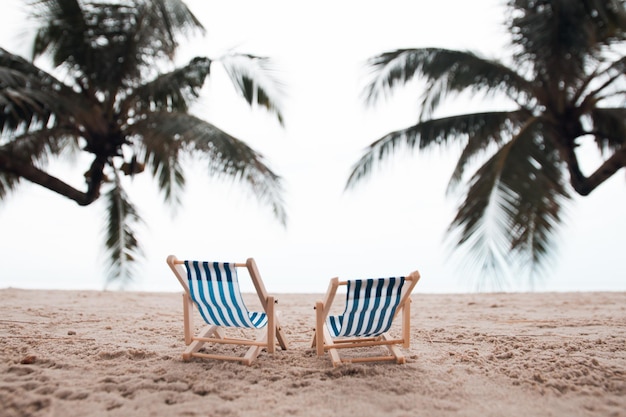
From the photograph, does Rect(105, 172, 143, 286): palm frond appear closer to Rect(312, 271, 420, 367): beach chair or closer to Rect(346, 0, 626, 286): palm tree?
Rect(346, 0, 626, 286): palm tree

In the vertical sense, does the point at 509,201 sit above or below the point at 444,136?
below

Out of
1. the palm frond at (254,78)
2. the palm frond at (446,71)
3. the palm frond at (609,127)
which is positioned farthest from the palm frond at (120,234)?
the palm frond at (609,127)

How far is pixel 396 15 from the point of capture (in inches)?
400

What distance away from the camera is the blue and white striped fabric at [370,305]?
2.97 m

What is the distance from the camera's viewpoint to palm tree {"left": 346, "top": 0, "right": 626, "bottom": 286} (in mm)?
5969

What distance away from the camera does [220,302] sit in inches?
124

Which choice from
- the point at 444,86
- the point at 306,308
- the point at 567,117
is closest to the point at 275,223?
the point at 306,308

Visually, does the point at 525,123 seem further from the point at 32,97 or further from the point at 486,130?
the point at 32,97

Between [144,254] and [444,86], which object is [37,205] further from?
[444,86]

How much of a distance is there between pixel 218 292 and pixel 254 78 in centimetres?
424

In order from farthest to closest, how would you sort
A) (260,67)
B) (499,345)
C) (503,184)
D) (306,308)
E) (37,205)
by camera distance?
(37,205) → (260,67) → (503,184) → (306,308) → (499,345)

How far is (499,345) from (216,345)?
2.18 metres

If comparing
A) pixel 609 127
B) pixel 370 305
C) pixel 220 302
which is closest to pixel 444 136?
pixel 609 127

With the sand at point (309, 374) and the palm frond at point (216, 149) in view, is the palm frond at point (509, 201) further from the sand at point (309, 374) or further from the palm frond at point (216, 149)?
the palm frond at point (216, 149)
